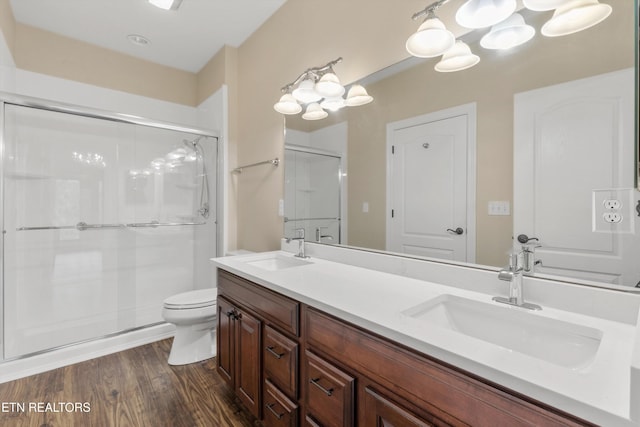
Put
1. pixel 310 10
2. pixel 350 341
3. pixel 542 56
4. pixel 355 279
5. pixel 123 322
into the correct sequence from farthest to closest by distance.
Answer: pixel 123 322
pixel 310 10
pixel 355 279
pixel 542 56
pixel 350 341

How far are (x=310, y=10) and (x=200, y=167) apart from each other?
177 cm

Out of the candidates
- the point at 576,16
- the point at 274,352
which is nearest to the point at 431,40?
the point at 576,16

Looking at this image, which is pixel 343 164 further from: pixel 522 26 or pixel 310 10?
pixel 310 10

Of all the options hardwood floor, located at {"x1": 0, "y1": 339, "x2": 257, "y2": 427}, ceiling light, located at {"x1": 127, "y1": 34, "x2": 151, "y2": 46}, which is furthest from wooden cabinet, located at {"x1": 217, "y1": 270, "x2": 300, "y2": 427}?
ceiling light, located at {"x1": 127, "y1": 34, "x2": 151, "y2": 46}

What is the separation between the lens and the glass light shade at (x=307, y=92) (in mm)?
1809

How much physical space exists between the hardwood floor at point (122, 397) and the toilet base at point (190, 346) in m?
0.05

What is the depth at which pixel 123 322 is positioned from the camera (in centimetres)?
272

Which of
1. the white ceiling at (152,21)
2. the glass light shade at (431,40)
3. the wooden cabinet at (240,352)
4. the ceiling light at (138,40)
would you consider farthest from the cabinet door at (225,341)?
the ceiling light at (138,40)

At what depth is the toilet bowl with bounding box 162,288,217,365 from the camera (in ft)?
6.86

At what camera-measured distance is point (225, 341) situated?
5.57 feet

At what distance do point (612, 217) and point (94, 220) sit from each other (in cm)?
332

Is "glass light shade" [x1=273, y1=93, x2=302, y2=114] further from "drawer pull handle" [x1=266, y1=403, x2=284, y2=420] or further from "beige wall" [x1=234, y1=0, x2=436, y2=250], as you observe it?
"drawer pull handle" [x1=266, y1=403, x2=284, y2=420]

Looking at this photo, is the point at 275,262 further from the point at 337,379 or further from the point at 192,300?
the point at 337,379

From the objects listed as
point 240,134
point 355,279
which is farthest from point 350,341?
point 240,134
